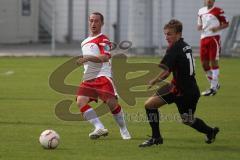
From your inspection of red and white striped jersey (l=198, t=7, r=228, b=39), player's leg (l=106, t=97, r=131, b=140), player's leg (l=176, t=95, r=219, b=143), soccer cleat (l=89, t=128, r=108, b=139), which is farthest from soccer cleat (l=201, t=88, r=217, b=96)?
player's leg (l=176, t=95, r=219, b=143)

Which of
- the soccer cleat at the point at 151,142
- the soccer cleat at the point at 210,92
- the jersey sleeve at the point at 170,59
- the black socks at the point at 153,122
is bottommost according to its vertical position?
the soccer cleat at the point at 210,92

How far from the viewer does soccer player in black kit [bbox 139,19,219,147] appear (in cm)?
1181

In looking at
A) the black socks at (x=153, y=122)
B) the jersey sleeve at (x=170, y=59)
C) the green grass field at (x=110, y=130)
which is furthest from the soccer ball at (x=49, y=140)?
the jersey sleeve at (x=170, y=59)

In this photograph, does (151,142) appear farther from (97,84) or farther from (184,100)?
(97,84)

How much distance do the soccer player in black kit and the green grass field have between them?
0.43 meters

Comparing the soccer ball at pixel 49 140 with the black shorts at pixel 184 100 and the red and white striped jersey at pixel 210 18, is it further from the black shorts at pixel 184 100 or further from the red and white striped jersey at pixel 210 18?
the red and white striped jersey at pixel 210 18

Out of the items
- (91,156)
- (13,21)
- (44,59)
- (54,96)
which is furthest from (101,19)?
(13,21)

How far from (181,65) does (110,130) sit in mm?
2568

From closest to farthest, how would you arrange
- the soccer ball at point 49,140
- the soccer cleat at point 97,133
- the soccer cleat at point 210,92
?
the soccer ball at point 49,140 < the soccer cleat at point 97,133 < the soccer cleat at point 210,92

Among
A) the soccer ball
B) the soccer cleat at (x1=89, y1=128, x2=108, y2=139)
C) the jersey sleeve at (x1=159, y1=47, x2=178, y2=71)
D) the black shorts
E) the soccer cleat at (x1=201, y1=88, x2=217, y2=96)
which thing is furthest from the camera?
the soccer cleat at (x1=201, y1=88, x2=217, y2=96)

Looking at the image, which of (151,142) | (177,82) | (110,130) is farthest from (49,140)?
(110,130)

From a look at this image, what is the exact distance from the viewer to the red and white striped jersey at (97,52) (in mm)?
12930

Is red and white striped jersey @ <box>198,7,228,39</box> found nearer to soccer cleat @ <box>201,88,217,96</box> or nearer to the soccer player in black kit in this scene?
soccer cleat @ <box>201,88,217,96</box>

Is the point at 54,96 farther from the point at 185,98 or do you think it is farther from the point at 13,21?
the point at 13,21
